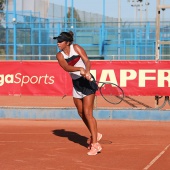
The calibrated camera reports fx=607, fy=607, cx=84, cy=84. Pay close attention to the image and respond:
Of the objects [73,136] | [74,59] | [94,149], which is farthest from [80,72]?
[73,136]

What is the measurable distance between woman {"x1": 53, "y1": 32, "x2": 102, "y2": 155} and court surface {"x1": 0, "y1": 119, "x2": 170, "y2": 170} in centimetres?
39

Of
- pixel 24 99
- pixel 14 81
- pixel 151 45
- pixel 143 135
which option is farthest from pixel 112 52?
pixel 143 135

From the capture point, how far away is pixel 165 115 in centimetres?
1416

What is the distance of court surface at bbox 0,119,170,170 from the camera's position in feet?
27.3

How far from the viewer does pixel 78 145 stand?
10156 mm

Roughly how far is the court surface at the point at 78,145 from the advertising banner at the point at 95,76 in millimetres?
1086

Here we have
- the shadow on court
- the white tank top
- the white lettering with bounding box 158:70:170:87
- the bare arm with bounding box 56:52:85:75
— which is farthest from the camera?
the white lettering with bounding box 158:70:170:87

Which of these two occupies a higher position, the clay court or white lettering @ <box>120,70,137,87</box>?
white lettering @ <box>120,70,137,87</box>

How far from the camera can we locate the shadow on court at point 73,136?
10570 millimetres

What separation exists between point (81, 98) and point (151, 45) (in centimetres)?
3133

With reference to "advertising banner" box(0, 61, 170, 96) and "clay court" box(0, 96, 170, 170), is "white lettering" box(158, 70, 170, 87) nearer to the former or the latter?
"advertising banner" box(0, 61, 170, 96)

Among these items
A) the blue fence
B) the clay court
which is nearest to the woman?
the clay court

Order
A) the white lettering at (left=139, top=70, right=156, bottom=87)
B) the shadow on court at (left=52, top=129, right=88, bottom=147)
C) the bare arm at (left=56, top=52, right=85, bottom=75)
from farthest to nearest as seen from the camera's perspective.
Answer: the white lettering at (left=139, top=70, right=156, bottom=87), the shadow on court at (left=52, top=129, right=88, bottom=147), the bare arm at (left=56, top=52, right=85, bottom=75)

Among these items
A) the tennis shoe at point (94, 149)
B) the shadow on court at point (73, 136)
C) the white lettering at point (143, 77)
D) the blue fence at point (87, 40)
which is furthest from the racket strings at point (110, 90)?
the blue fence at point (87, 40)
